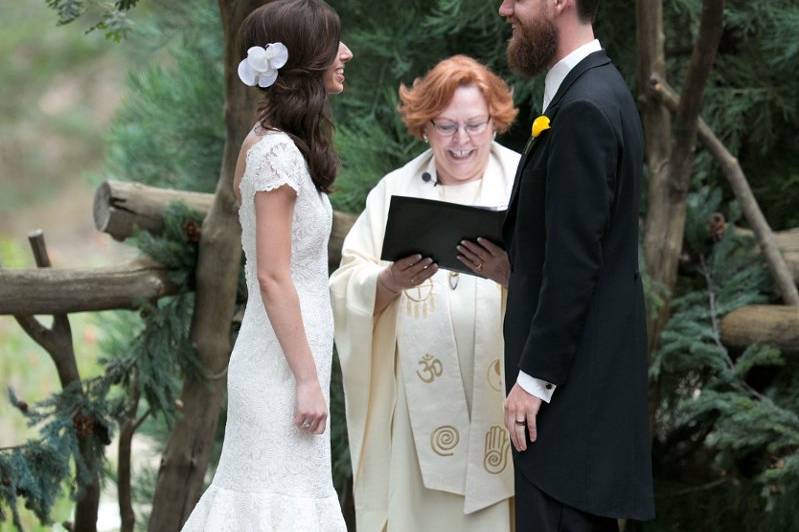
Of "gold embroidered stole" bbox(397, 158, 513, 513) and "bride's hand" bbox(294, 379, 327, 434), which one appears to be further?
"gold embroidered stole" bbox(397, 158, 513, 513)

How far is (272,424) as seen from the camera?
120 inches

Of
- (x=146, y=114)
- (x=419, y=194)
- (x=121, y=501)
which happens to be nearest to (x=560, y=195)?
(x=419, y=194)

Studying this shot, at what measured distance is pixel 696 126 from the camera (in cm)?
473

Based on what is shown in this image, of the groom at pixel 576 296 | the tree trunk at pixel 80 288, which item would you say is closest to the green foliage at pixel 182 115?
the tree trunk at pixel 80 288

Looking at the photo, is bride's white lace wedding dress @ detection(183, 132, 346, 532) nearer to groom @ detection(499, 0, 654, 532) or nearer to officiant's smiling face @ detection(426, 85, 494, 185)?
groom @ detection(499, 0, 654, 532)

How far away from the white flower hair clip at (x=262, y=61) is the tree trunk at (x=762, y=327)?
2.25 meters

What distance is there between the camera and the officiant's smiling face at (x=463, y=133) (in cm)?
392

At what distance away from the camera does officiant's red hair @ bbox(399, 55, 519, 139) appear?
3924 mm

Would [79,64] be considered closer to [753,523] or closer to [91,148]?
[91,148]

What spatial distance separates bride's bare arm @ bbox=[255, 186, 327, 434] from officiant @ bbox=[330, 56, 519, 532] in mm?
798

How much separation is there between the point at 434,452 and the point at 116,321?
3.19m

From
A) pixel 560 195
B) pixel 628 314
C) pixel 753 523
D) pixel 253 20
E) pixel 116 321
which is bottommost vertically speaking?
pixel 753 523

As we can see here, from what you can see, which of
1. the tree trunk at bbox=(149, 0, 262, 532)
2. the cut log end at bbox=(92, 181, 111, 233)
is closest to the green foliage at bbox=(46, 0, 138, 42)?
the tree trunk at bbox=(149, 0, 262, 532)

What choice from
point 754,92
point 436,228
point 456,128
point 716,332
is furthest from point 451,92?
point 754,92
